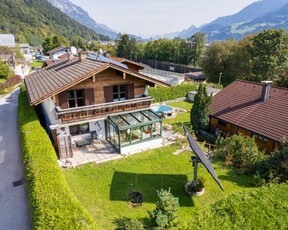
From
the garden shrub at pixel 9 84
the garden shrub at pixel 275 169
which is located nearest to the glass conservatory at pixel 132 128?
the garden shrub at pixel 275 169

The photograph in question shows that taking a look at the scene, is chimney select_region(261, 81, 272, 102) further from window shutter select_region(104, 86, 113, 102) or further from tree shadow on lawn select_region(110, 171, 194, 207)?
window shutter select_region(104, 86, 113, 102)

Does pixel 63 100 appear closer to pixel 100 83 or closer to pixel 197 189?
pixel 100 83

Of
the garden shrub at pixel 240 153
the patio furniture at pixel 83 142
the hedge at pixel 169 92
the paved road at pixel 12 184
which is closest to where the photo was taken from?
the paved road at pixel 12 184

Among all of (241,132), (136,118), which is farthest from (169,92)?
(136,118)

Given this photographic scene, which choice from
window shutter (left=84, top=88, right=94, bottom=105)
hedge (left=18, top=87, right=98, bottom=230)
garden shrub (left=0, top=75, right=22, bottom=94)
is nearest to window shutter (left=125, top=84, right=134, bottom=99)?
window shutter (left=84, top=88, right=94, bottom=105)

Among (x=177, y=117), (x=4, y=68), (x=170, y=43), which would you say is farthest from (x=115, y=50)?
(x=177, y=117)

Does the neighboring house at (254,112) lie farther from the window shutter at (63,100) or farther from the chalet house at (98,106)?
the window shutter at (63,100)
